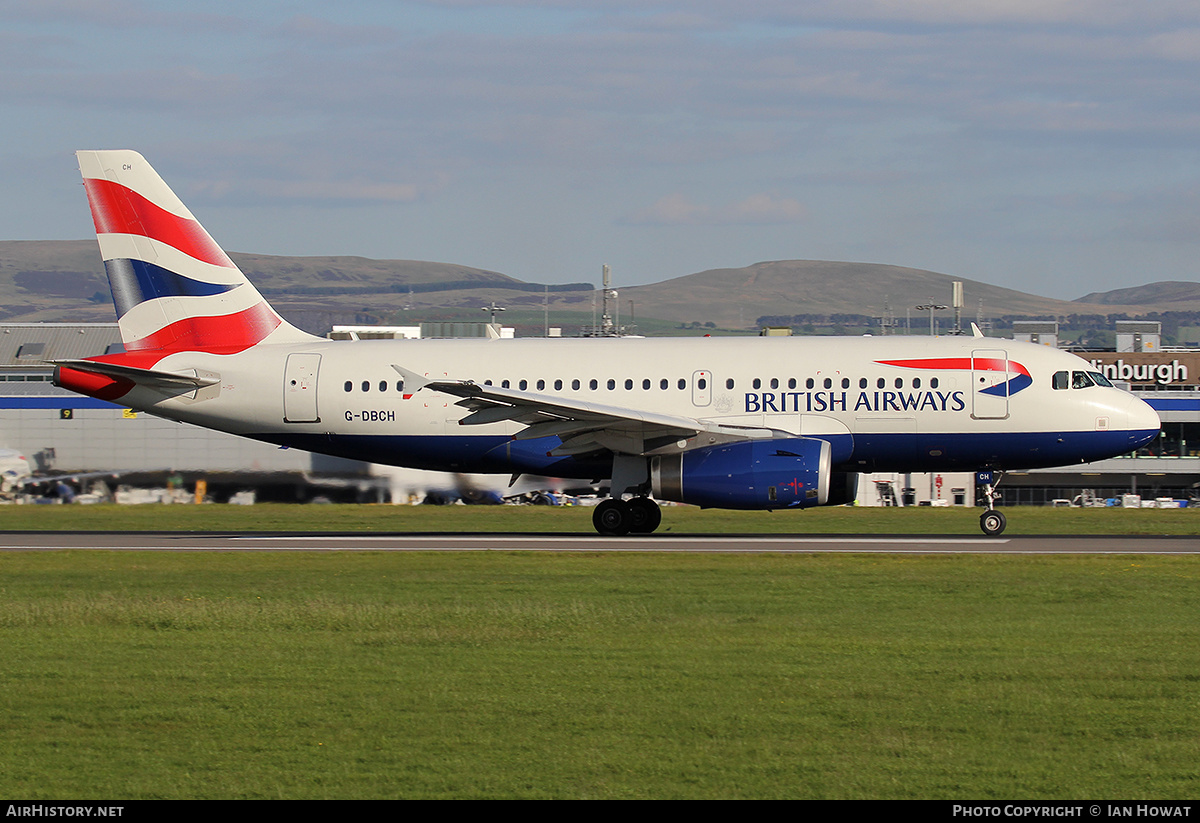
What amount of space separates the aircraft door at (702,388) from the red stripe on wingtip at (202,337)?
34.2ft

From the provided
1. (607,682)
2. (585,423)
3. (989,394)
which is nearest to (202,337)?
(585,423)

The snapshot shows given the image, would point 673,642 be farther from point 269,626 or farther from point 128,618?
point 128,618

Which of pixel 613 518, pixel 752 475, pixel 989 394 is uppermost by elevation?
pixel 989 394

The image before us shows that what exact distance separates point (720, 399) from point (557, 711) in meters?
18.8

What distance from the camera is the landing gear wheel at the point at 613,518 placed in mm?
30188

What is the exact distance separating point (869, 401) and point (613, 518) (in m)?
6.21

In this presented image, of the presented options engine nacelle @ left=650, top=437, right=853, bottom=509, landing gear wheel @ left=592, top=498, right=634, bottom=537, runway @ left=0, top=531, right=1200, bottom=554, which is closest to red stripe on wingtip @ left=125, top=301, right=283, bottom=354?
runway @ left=0, top=531, right=1200, bottom=554

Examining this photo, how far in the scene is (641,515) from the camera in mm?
30531

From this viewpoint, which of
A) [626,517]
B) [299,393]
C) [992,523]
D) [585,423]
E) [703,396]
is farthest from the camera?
[299,393]

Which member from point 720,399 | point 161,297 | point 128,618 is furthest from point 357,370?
point 128,618

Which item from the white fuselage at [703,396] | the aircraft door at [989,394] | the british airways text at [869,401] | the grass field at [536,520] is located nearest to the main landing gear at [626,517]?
the grass field at [536,520]

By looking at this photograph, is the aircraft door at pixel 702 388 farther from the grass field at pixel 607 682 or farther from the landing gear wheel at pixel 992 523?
the grass field at pixel 607 682

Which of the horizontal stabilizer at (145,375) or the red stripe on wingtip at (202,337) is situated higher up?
the red stripe on wingtip at (202,337)

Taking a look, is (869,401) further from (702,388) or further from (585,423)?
(585,423)
